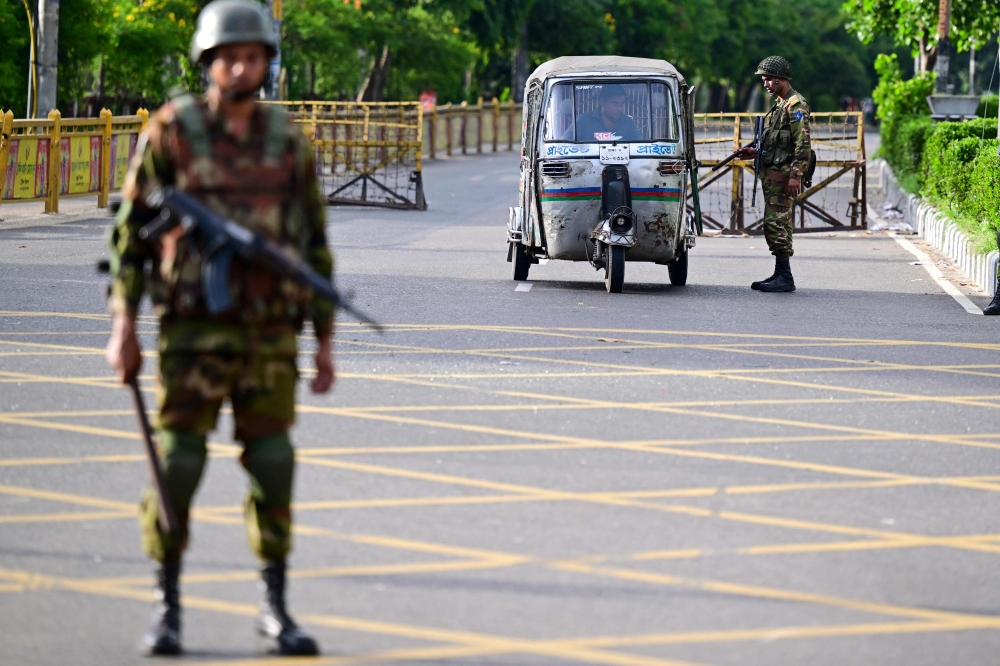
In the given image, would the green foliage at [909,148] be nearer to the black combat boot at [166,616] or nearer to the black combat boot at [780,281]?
the black combat boot at [780,281]

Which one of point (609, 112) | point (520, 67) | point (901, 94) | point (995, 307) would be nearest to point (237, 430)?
point (995, 307)

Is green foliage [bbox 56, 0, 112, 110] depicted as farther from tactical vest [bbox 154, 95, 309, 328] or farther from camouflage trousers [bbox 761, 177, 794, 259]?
tactical vest [bbox 154, 95, 309, 328]

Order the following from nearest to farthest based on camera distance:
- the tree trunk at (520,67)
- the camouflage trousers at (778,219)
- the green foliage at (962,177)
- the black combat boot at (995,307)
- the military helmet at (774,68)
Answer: the black combat boot at (995,307) → the military helmet at (774,68) → the camouflage trousers at (778,219) → the green foliage at (962,177) → the tree trunk at (520,67)

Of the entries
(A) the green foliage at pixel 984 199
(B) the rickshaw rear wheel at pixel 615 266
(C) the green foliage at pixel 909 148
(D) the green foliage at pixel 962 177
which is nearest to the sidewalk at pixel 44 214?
(B) the rickshaw rear wheel at pixel 615 266

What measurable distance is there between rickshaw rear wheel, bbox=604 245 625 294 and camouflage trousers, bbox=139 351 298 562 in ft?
32.5

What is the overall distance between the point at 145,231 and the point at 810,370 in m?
6.64

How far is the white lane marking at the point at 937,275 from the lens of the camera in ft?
48.0

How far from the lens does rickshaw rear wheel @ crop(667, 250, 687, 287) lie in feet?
51.7

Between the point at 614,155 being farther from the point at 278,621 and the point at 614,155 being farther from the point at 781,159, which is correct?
the point at 278,621

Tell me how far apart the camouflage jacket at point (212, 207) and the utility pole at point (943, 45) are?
87.2 feet

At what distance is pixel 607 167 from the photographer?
14.9m

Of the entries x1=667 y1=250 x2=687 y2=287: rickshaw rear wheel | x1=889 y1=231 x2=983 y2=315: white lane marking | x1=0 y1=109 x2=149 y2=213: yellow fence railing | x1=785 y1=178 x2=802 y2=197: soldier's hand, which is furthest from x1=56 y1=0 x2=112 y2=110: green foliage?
x1=785 y1=178 x2=802 y2=197: soldier's hand

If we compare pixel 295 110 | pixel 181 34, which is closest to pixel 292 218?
pixel 295 110

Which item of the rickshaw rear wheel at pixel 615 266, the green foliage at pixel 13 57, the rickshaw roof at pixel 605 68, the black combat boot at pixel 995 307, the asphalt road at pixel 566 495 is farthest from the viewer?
the green foliage at pixel 13 57
